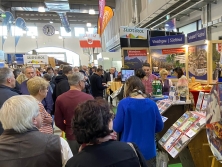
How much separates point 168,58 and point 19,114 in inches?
241

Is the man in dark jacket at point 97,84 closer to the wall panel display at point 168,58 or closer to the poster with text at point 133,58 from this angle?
the poster with text at point 133,58

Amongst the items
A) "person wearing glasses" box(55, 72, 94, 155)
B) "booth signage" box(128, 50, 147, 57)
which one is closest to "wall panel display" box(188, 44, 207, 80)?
"booth signage" box(128, 50, 147, 57)

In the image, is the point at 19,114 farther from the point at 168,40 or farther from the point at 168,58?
the point at 168,58

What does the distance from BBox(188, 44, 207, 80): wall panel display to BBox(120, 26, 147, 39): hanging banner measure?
5.09ft

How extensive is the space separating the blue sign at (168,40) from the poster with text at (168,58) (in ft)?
0.75

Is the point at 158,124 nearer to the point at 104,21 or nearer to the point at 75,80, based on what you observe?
the point at 75,80

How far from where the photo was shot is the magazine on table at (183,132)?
2.13 meters

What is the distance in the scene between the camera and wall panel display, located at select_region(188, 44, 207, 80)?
549 centimetres

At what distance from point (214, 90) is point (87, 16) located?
1956 cm

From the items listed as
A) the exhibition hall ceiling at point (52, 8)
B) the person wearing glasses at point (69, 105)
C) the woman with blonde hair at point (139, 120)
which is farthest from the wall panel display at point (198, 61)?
the exhibition hall ceiling at point (52, 8)

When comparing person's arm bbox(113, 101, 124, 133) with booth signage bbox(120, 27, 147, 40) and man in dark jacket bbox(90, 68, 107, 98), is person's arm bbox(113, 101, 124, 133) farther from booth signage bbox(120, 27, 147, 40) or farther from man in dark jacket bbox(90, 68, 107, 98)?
booth signage bbox(120, 27, 147, 40)

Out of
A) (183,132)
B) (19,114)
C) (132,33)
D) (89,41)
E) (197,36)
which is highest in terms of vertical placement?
(89,41)

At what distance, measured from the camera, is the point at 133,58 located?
652 cm

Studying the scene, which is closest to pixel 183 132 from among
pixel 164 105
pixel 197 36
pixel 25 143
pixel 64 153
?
pixel 164 105
